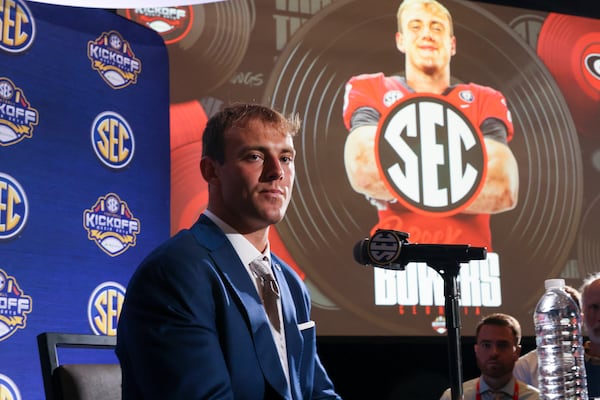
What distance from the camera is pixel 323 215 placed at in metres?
4.05

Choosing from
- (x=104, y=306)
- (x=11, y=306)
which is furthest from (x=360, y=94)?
(x=11, y=306)

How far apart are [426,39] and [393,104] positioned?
45 centimetres

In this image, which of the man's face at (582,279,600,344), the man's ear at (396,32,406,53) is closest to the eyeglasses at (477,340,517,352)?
the man's face at (582,279,600,344)

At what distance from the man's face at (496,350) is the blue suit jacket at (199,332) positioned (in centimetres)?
235

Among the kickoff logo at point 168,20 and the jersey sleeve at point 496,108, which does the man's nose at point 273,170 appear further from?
the jersey sleeve at point 496,108

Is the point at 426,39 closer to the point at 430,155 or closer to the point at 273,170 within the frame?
the point at 430,155

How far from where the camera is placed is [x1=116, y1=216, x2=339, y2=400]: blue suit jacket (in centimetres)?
116

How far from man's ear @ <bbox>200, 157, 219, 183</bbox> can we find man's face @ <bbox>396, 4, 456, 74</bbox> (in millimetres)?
3179

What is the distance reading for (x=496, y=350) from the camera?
11.5 ft

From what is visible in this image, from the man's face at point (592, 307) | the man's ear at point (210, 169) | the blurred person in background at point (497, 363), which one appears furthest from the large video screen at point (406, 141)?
the man's ear at point (210, 169)

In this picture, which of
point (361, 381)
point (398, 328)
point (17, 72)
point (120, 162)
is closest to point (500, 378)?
point (398, 328)

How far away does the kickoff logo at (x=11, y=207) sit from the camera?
8.70ft

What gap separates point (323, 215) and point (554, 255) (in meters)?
1.42

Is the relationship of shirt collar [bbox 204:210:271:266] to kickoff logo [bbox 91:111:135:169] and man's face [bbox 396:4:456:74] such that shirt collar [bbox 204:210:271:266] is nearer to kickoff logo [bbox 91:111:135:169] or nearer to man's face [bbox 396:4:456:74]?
kickoff logo [bbox 91:111:135:169]
